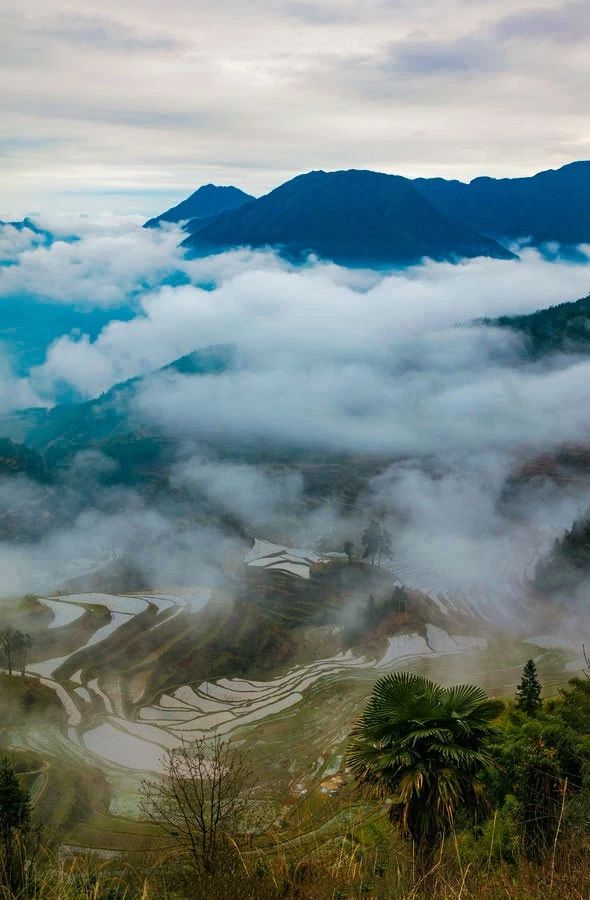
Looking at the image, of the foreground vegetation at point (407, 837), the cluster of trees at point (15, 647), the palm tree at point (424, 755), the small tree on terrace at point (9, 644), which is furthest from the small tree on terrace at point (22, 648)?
the palm tree at point (424, 755)

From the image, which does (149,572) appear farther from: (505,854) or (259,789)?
(505,854)

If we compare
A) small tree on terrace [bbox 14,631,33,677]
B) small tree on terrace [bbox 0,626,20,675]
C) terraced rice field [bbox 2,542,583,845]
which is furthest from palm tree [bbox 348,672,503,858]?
small tree on terrace [bbox 14,631,33,677]

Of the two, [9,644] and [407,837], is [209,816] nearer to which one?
[407,837]

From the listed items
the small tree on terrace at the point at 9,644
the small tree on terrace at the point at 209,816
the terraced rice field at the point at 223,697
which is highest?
the small tree on terrace at the point at 209,816

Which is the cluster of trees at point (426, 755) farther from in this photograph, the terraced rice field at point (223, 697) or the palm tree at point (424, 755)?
the terraced rice field at point (223, 697)

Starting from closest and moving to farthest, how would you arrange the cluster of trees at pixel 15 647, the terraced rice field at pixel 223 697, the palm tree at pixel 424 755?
the palm tree at pixel 424 755 → the terraced rice field at pixel 223 697 → the cluster of trees at pixel 15 647

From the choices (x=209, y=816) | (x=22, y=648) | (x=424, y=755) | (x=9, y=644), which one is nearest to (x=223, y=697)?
(x=22, y=648)

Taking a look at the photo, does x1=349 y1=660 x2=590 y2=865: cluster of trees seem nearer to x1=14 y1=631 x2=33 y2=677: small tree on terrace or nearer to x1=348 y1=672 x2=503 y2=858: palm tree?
x1=348 y1=672 x2=503 y2=858: palm tree
